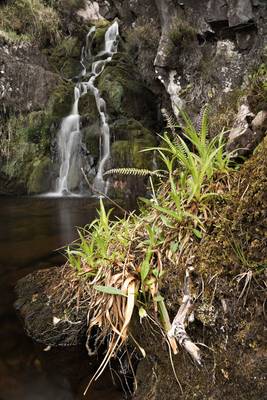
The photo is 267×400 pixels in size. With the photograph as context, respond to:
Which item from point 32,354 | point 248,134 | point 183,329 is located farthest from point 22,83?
point 183,329

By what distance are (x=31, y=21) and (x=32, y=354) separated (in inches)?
611

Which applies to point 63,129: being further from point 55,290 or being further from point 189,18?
point 55,290

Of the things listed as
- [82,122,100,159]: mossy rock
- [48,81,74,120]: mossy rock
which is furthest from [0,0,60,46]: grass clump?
[82,122,100,159]: mossy rock

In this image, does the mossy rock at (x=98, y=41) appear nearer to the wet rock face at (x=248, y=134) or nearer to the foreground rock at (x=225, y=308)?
the wet rock face at (x=248, y=134)

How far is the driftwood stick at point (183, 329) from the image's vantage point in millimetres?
1545

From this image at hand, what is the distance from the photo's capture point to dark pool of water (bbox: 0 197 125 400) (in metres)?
2.40

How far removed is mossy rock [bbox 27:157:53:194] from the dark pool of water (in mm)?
5094

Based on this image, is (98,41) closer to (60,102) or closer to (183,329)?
(60,102)

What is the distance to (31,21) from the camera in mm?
14992

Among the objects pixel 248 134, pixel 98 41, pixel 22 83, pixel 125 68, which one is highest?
pixel 98 41

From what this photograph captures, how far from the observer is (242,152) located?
221 centimetres

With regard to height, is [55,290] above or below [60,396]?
above

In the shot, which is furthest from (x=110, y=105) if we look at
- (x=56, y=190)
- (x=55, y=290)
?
(x=55, y=290)

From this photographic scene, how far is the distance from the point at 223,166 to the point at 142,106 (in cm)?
1097
